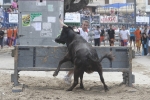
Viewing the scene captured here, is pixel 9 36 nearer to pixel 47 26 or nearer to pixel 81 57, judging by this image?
pixel 47 26

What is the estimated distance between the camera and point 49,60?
436 inches

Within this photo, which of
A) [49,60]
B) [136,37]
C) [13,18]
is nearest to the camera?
[49,60]

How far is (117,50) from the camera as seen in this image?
37.0 ft

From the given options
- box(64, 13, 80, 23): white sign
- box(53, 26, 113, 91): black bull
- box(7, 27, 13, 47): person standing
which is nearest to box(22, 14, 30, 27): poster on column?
box(53, 26, 113, 91): black bull

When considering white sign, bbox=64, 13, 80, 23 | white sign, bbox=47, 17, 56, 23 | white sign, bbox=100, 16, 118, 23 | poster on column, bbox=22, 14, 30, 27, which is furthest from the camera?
white sign, bbox=100, 16, 118, 23

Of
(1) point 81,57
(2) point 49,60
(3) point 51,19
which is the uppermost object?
(3) point 51,19

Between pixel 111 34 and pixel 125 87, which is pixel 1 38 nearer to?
pixel 111 34

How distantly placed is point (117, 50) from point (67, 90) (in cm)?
172

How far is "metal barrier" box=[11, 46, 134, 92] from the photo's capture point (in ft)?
36.1

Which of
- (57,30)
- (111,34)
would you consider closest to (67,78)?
Answer: (57,30)

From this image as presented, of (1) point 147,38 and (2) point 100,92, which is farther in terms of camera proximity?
(1) point 147,38

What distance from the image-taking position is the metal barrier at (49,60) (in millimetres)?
10992

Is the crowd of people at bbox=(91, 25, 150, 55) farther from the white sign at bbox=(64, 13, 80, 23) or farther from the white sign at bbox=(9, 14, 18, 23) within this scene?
the white sign at bbox=(9, 14, 18, 23)

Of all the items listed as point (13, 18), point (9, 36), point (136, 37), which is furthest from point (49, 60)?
point (13, 18)
